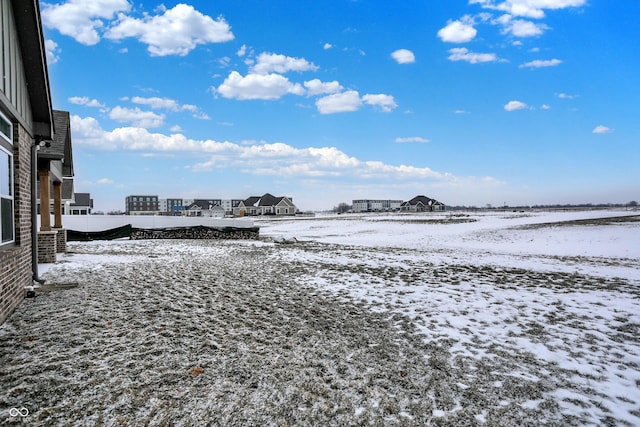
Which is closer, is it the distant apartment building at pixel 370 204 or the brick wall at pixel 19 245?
the brick wall at pixel 19 245

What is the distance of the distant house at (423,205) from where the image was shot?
103438mm

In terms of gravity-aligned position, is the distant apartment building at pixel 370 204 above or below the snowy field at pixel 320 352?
above

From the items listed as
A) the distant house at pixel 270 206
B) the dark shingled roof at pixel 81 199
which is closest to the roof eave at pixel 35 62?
the dark shingled roof at pixel 81 199

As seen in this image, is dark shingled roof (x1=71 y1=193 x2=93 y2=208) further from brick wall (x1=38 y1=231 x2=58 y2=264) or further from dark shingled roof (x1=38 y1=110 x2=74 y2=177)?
brick wall (x1=38 y1=231 x2=58 y2=264)

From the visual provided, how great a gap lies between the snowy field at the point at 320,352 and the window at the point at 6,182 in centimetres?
139

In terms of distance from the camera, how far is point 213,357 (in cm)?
477

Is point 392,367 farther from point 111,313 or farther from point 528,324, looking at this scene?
point 111,313

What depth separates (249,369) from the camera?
447cm

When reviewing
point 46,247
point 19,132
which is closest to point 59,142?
point 46,247

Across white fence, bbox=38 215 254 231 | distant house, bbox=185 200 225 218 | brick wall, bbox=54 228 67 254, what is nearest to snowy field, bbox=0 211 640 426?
brick wall, bbox=54 228 67 254

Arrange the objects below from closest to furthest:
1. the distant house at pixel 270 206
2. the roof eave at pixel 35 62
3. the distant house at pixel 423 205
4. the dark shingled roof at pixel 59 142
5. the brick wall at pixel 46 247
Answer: the roof eave at pixel 35 62, the dark shingled roof at pixel 59 142, the brick wall at pixel 46 247, the distant house at pixel 270 206, the distant house at pixel 423 205

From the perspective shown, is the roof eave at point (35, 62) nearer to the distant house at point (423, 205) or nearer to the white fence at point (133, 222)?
the white fence at point (133, 222)

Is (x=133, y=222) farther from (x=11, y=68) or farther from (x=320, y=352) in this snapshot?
(x=320, y=352)

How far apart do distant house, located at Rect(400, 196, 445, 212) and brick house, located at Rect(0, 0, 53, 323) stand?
328 ft
